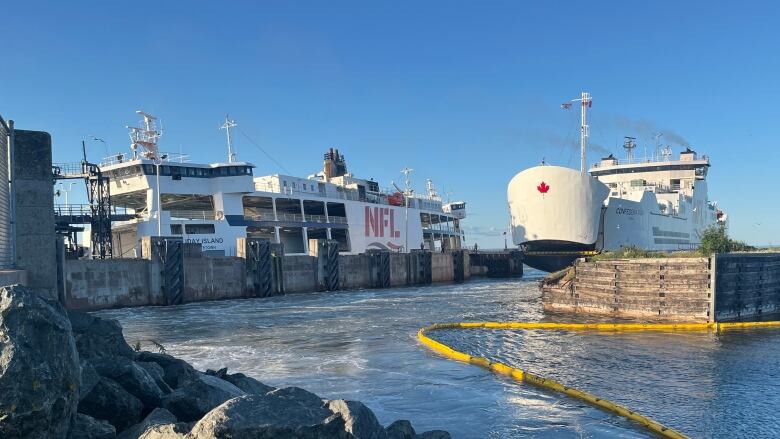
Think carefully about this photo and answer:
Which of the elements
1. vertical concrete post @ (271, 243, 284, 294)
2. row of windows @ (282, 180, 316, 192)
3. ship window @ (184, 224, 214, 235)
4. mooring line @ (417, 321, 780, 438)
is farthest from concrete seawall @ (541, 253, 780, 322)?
row of windows @ (282, 180, 316, 192)

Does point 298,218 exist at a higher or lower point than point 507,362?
higher

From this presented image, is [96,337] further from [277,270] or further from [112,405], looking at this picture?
[277,270]

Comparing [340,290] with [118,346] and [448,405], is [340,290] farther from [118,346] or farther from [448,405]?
[118,346]

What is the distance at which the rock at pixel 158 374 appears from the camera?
719 cm

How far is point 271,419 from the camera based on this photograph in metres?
4.77

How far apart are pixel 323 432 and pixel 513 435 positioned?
16.2 feet

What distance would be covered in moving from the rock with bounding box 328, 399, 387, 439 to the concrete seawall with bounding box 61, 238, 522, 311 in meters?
22.7

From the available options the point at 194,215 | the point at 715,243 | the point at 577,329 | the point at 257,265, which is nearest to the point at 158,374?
the point at 577,329

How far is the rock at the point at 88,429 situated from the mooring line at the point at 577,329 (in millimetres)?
7973

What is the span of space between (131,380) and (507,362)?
10.7m

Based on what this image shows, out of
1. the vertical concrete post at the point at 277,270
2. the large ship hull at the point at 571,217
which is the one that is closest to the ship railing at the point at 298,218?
the vertical concrete post at the point at 277,270

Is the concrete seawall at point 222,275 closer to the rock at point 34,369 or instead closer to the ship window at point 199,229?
the ship window at point 199,229

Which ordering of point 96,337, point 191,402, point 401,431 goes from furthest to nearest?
point 96,337, point 401,431, point 191,402

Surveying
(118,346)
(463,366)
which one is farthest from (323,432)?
(463,366)
